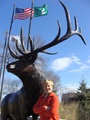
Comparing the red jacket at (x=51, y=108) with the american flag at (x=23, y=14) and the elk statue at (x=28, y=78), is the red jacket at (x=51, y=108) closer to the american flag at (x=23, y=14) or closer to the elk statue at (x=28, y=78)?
the elk statue at (x=28, y=78)

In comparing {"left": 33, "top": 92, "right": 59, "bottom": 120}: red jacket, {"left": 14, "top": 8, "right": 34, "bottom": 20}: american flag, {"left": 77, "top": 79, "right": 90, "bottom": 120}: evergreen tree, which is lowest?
{"left": 77, "top": 79, "right": 90, "bottom": 120}: evergreen tree

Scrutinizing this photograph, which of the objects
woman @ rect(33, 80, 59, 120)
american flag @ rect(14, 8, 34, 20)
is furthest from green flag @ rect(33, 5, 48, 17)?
woman @ rect(33, 80, 59, 120)

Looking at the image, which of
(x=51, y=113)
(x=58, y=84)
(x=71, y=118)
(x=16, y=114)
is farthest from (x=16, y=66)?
(x=58, y=84)

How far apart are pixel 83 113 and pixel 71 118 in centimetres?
145

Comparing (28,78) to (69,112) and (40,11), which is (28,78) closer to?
(69,112)

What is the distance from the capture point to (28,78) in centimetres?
400

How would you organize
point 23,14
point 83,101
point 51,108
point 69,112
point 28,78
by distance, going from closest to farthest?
point 51,108 < point 28,78 < point 69,112 < point 83,101 < point 23,14

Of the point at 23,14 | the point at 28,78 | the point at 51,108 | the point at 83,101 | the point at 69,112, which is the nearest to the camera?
the point at 51,108

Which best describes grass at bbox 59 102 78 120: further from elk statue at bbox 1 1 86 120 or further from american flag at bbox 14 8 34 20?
american flag at bbox 14 8 34 20

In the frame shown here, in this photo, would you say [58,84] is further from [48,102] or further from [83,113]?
[48,102]

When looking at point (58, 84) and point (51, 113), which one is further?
point (58, 84)

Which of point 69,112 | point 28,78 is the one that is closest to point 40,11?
point 69,112

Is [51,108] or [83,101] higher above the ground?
[51,108]

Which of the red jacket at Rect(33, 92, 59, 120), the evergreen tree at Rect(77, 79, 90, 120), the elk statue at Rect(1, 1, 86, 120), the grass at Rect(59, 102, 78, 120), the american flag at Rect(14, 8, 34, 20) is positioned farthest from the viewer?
the american flag at Rect(14, 8, 34, 20)
